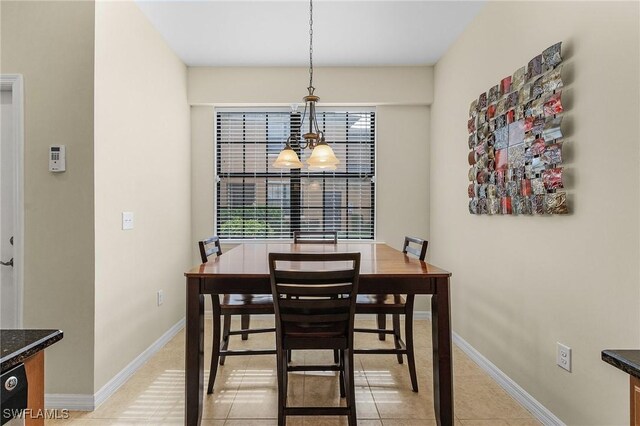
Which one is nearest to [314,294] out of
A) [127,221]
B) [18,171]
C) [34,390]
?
[34,390]

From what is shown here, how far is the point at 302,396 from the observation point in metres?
2.25

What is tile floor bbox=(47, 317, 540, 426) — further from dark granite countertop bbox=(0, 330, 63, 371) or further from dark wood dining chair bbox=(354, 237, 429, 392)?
dark granite countertop bbox=(0, 330, 63, 371)

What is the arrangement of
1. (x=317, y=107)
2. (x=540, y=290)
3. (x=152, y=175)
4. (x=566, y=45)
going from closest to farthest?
(x=566, y=45), (x=540, y=290), (x=152, y=175), (x=317, y=107)

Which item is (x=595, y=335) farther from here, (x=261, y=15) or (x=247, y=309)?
(x=261, y=15)

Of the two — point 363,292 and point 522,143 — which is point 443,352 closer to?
point 363,292

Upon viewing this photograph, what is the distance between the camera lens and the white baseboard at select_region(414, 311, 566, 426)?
6.39 ft

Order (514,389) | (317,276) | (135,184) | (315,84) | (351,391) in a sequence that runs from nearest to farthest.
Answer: (317,276), (351,391), (514,389), (135,184), (315,84)

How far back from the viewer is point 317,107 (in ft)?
12.9

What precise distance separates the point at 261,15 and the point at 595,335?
2.93m

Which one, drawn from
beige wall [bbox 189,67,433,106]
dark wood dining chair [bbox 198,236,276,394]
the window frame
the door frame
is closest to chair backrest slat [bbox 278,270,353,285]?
dark wood dining chair [bbox 198,236,276,394]

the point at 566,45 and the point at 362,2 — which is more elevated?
the point at 362,2

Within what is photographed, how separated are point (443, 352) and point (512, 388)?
864mm

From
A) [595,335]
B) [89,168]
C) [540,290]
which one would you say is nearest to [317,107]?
[89,168]

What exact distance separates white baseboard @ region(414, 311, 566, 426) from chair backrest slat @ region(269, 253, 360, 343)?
1.21m
